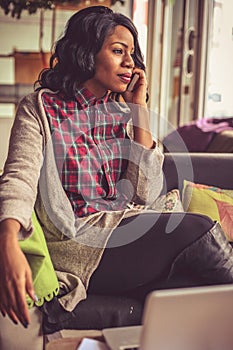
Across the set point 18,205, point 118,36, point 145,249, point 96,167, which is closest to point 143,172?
point 96,167

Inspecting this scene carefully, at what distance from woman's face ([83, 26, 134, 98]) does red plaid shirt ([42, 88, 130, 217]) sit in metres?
0.06

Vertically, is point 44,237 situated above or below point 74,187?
below

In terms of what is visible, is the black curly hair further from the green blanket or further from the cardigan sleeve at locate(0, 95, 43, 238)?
the green blanket

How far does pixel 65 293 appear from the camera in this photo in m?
1.52

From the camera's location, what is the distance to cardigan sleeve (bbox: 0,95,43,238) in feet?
4.23

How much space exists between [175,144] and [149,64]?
146cm

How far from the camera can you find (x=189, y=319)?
3.04 feet

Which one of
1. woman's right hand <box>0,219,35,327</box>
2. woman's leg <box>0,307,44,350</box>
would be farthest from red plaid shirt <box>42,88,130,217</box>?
woman's right hand <box>0,219,35,327</box>

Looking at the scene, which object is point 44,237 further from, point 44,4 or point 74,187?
point 44,4

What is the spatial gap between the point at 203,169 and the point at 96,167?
2.26ft

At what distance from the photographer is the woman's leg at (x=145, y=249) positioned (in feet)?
4.99

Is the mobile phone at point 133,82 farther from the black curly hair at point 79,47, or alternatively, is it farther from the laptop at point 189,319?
the laptop at point 189,319

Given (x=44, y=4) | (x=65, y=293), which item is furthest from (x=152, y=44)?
(x=65, y=293)

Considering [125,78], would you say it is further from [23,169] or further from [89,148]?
[23,169]
